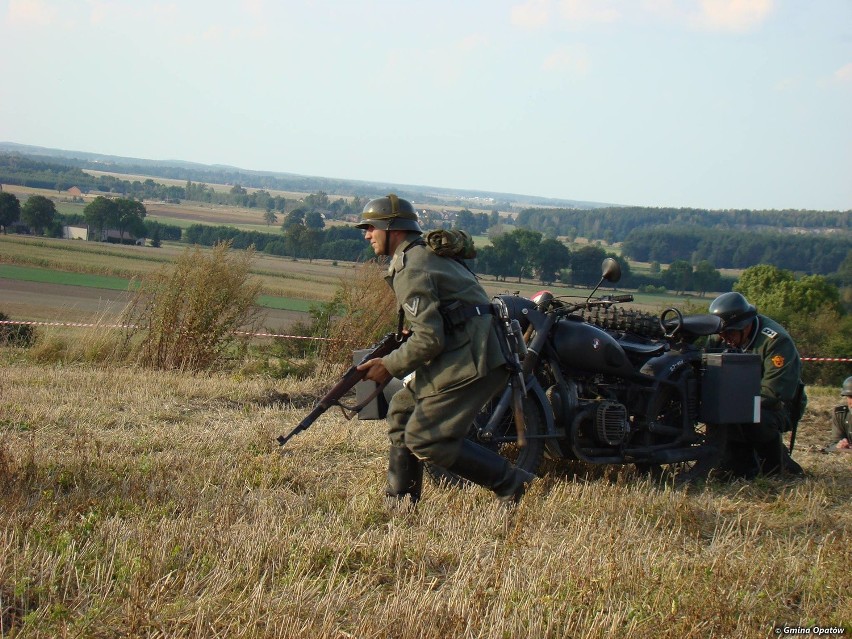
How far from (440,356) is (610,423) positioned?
221cm

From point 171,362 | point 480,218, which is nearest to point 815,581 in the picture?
point 171,362

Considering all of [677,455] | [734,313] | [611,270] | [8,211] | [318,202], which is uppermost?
[611,270]

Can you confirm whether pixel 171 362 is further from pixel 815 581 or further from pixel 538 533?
pixel 815 581

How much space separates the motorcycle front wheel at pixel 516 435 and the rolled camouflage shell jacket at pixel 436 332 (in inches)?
53.9

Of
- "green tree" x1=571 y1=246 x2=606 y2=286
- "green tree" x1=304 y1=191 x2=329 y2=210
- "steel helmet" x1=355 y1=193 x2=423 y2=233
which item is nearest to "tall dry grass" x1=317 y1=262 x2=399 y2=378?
"green tree" x1=571 y1=246 x2=606 y2=286

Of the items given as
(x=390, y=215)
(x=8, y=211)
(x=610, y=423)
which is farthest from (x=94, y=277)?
(x=390, y=215)

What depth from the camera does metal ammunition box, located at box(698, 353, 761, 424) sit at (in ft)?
26.0

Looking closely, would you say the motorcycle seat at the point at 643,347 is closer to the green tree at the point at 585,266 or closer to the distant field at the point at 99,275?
the green tree at the point at 585,266

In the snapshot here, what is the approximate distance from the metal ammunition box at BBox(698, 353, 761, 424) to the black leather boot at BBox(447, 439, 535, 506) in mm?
2611

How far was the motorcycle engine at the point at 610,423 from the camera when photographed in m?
7.26

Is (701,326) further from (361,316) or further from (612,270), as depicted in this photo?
(361,316)

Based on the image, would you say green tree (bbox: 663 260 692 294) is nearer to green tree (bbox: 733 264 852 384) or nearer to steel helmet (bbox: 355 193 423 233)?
green tree (bbox: 733 264 852 384)

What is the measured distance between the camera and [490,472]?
584 centimetres

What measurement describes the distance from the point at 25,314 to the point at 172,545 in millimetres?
25574
